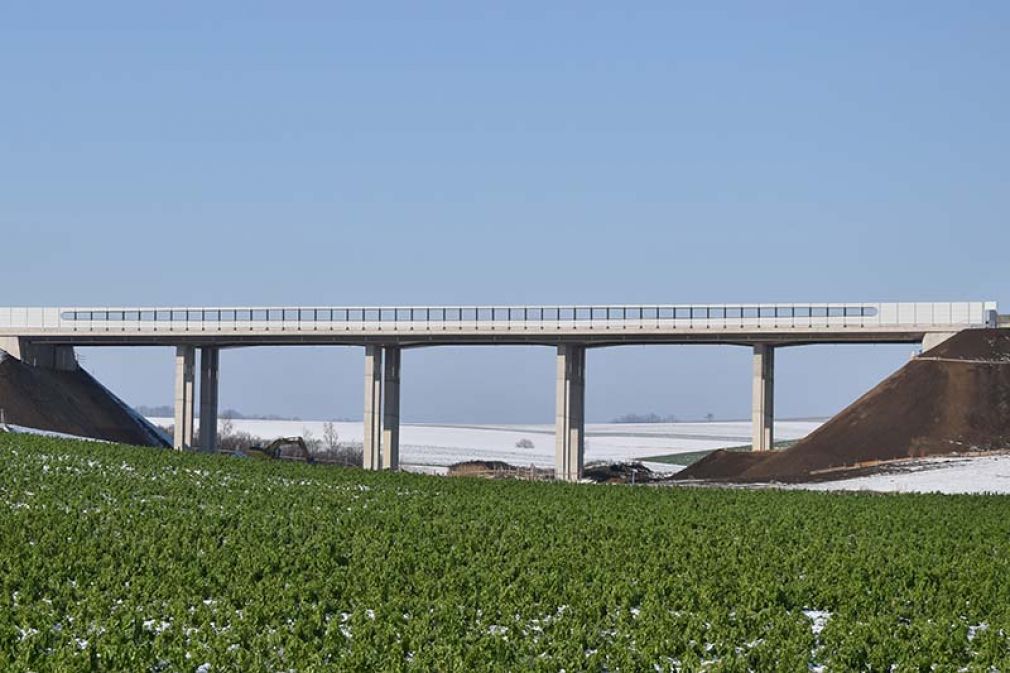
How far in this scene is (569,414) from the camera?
89.2 m

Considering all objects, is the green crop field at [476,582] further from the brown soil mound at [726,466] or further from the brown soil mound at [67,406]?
the brown soil mound at [67,406]

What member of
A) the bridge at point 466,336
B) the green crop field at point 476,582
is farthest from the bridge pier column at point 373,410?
the green crop field at point 476,582

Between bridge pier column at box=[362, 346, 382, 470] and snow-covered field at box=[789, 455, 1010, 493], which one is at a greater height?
bridge pier column at box=[362, 346, 382, 470]

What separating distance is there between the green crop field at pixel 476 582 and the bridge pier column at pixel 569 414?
44816 millimetres

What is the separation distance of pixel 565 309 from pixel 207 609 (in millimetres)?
63248

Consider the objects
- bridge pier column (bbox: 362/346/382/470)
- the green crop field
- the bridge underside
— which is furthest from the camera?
bridge pier column (bbox: 362/346/382/470)

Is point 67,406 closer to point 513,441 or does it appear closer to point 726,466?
point 726,466

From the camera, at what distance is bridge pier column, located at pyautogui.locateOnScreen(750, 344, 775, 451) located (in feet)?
279

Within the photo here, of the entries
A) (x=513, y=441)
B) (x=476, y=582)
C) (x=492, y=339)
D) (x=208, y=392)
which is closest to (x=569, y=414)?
(x=492, y=339)

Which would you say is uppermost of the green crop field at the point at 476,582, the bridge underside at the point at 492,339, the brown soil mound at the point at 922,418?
the bridge underside at the point at 492,339

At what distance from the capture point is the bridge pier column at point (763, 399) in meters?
85.1

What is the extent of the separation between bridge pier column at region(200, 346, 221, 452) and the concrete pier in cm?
1322

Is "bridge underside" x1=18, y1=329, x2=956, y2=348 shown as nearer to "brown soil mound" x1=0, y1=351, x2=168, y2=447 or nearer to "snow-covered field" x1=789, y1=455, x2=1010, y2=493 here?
"brown soil mound" x1=0, y1=351, x2=168, y2=447

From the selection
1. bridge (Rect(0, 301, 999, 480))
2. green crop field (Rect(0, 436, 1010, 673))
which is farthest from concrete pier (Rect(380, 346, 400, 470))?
green crop field (Rect(0, 436, 1010, 673))
